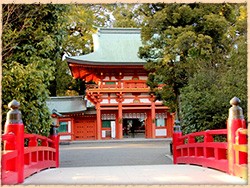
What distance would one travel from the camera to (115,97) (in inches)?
722

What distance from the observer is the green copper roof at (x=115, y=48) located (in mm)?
17234

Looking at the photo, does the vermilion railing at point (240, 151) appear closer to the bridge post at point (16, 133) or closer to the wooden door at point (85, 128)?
the bridge post at point (16, 133)

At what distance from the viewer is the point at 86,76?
19.1m

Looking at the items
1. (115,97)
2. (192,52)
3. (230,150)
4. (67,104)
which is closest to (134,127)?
(115,97)

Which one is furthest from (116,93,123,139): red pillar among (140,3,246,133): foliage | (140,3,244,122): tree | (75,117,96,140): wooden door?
(140,3,244,122): tree

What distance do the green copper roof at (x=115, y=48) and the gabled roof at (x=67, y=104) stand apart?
8.47ft

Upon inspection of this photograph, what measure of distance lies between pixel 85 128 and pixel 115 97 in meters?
2.02

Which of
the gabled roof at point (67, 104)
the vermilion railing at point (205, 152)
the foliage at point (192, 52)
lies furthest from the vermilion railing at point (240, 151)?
the gabled roof at point (67, 104)

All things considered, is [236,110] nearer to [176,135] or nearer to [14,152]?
[14,152]

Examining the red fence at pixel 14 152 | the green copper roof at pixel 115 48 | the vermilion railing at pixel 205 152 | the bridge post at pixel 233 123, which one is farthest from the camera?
the green copper roof at pixel 115 48

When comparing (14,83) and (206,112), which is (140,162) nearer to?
(206,112)

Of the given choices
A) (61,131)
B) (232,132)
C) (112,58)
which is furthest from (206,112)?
(61,131)

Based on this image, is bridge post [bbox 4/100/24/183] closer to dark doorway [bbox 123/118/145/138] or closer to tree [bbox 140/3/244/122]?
tree [bbox 140/3/244/122]

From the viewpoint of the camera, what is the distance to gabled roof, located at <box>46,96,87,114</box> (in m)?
18.7
